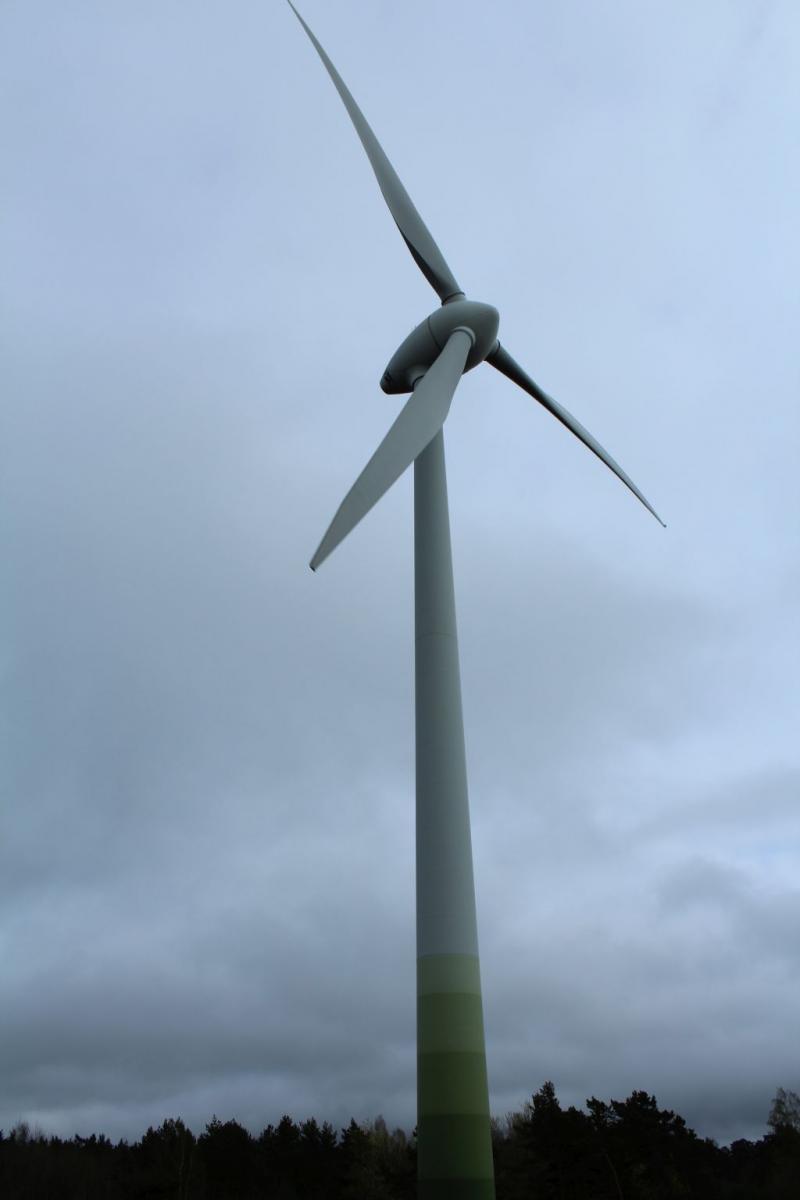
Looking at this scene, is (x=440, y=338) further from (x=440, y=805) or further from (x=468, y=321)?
(x=440, y=805)

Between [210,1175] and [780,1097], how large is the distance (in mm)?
61515

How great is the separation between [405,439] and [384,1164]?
241ft

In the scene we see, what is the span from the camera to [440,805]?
18.2m

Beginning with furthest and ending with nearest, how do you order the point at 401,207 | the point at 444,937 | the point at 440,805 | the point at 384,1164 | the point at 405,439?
the point at 384,1164 < the point at 401,207 < the point at 405,439 < the point at 440,805 < the point at 444,937

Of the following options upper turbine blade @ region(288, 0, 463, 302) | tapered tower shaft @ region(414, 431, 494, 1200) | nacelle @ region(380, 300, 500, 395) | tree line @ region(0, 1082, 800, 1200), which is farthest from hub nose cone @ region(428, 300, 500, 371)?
tree line @ region(0, 1082, 800, 1200)

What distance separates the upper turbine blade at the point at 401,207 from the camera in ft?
87.9

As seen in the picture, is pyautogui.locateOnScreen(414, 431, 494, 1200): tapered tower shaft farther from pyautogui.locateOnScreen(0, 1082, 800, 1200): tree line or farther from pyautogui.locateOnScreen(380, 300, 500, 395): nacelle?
pyautogui.locateOnScreen(0, 1082, 800, 1200): tree line

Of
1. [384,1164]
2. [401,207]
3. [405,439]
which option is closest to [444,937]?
[405,439]

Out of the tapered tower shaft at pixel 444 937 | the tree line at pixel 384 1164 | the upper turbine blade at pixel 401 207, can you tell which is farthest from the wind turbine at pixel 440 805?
the tree line at pixel 384 1164

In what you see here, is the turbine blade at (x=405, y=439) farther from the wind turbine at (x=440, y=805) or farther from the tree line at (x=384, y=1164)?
the tree line at (x=384, y=1164)

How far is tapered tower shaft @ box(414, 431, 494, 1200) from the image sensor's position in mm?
15820

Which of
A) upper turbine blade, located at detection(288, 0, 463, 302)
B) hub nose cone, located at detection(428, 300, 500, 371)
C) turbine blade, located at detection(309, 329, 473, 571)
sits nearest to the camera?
turbine blade, located at detection(309, 329, 473, 571)

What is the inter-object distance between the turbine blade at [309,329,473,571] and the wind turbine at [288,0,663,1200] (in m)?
0.03

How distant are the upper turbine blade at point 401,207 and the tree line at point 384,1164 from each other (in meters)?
58.1
